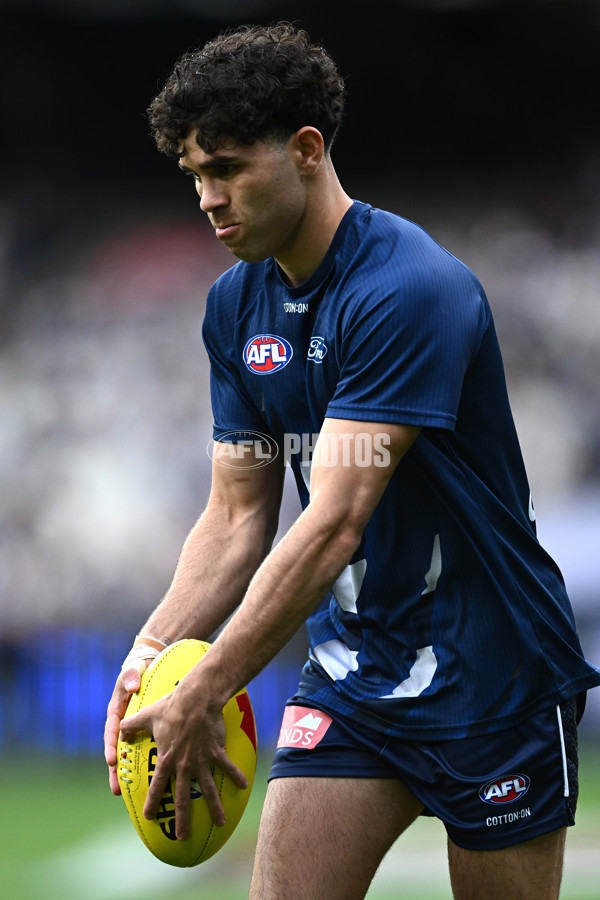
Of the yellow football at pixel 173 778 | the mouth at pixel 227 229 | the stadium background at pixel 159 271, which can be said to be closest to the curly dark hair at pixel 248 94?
the mouth at pixel 227 229

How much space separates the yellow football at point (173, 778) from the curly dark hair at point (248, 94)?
1097mm

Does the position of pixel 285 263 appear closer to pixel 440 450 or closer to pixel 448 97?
pixel 440 450

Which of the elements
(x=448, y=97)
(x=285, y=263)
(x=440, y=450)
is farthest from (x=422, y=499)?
(x=448, y=97)

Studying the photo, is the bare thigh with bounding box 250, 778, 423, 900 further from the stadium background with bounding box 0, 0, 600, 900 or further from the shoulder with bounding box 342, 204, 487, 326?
the stadium background with bounding box 0, 0, 600, 900

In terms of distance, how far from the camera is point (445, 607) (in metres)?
2.67

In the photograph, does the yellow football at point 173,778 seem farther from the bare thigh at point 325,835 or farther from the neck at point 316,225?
the neck at point 316,225

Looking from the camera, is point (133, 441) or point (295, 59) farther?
point (133, 441)

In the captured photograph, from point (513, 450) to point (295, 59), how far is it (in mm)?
978

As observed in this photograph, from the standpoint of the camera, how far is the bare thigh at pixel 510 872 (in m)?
2.61

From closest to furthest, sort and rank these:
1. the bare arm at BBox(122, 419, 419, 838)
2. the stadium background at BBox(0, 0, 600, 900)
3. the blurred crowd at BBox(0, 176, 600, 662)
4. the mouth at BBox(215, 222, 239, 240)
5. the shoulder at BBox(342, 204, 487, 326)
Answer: the bare arm at BBox(122, 419, 419, 838) < the shoulder at BBox(342, 204, 487, 326) < the mouth at BBox(215, 222, 239, 240) < the stadium background at BBox(0, 0, 600, 900) < the blurred crowd at BBox(0, 176, 600, 662)

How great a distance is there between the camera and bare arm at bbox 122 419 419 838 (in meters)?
2.34

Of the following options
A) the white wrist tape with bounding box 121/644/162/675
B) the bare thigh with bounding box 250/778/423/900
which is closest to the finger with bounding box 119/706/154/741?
the white wrist tape with bounding box 121/644/162/675

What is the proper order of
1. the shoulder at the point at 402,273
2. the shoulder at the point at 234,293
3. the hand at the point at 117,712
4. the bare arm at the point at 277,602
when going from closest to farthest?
the bare arm at the point at 277,602 < the shoulder at the point at 402,273 < the hand at the point at 117,712 < the shoulder at the point at 234,293

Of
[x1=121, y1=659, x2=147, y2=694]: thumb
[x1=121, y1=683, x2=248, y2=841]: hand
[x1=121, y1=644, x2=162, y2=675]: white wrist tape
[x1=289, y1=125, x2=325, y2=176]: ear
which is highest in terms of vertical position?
[x1=289, y1=125, x2=325, y2=176]: ear
